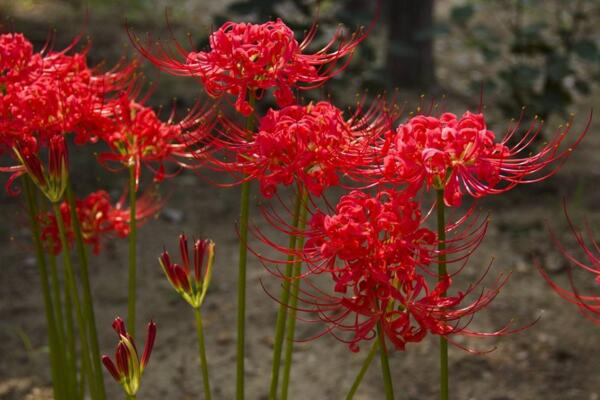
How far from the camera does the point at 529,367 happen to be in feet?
11.4

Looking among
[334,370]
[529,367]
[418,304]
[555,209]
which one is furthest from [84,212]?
[555,209]

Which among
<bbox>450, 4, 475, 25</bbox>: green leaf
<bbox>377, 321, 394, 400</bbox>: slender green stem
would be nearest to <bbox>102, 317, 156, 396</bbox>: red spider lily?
<bbox>377, 321, 394, 400</bbox>: slender green stem

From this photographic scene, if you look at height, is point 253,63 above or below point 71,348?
above

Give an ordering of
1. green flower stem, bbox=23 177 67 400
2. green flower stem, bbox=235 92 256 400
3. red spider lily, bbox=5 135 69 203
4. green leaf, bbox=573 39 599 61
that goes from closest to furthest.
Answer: green flower stem, bbox=235 92 256 400 → red spider lily, bbox=5 135 69 203 → green flower stem, bbox=23 177 67 400 → green leaf, bbox=573 39 599 61

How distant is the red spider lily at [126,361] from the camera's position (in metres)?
1.56

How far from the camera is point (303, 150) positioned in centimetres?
152

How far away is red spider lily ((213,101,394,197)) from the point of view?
1.52 metres

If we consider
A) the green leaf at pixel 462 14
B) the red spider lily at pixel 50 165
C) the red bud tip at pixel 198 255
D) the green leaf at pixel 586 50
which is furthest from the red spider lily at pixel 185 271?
the green leaf at pixel 586 50

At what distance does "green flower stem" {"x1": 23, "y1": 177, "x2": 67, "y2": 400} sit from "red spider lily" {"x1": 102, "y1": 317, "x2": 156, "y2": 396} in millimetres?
497

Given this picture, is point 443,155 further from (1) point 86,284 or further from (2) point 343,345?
(2) point 343,345

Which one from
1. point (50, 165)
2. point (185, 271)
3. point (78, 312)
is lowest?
point (78, 312)

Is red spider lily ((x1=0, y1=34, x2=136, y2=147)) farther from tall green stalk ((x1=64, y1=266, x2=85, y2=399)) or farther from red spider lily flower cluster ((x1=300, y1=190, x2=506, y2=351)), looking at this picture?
red spider lily flower cluster ((x1=300, y1=190, x2=506, y2=351))

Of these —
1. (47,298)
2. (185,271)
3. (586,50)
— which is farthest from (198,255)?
(586,50)

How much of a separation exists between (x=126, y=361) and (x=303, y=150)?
492 millimetres
